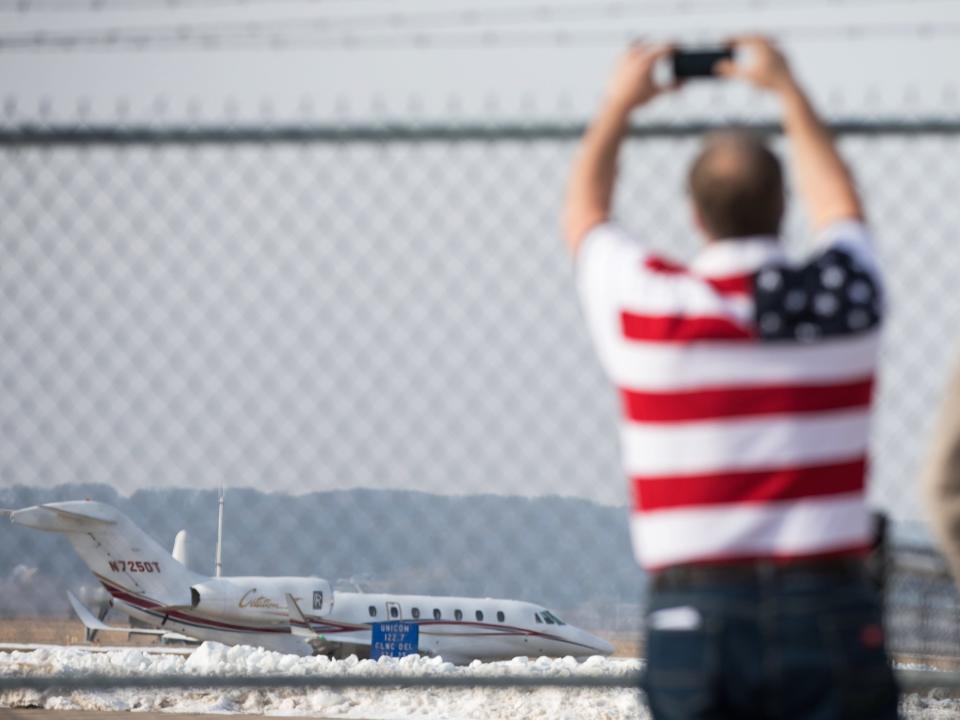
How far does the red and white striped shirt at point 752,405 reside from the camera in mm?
1998

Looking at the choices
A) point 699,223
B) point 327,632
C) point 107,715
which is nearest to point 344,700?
point 107,715

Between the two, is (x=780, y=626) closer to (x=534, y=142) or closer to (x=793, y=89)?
(x=793, y=89)

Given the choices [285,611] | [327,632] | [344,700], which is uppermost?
[285,611]

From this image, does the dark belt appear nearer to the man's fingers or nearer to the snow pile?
the man's fingers

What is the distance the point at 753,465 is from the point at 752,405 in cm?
9

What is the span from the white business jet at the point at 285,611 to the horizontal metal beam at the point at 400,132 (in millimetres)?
29353

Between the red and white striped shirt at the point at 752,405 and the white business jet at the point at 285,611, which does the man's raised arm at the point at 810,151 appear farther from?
the white business jet at the point at 285,611

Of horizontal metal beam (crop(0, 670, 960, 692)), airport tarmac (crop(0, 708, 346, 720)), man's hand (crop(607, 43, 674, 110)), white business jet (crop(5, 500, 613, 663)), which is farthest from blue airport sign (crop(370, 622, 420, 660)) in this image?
man's hand (crop(607, 43, 674, 110))

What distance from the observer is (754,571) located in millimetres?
2010

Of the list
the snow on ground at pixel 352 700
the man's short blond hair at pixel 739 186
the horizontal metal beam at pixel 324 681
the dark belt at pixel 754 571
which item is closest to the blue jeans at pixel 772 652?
the dark belt at pixel 754 571

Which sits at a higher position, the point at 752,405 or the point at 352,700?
the point at 352,700

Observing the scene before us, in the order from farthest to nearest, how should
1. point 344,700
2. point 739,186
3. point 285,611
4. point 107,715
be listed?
point 285,611, point 344,700, point 107,715, point 739,186

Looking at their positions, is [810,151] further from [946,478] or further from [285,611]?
[285,611]

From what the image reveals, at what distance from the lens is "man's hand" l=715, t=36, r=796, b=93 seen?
7.61 ft
